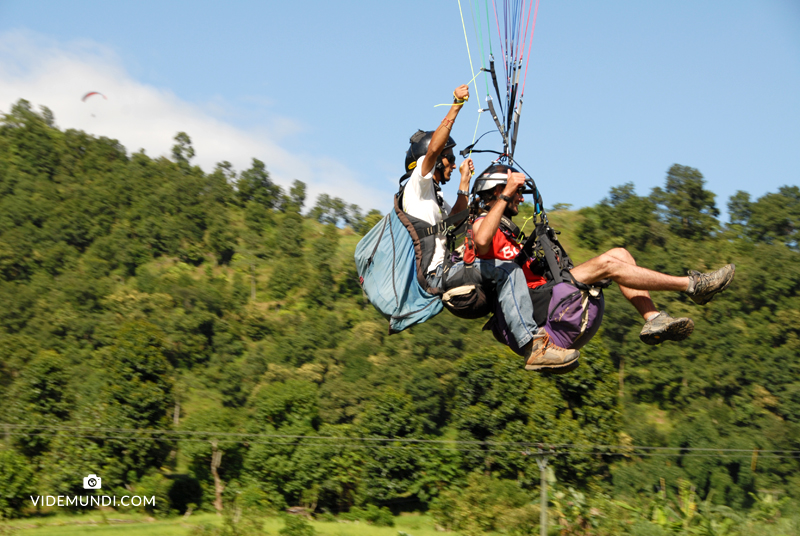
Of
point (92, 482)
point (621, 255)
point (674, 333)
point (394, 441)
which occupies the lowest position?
point (92, 482)

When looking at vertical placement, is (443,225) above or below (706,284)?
above

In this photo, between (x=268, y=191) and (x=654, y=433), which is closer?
(x=654, y=433)

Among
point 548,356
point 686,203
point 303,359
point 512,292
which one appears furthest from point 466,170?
point 686,203

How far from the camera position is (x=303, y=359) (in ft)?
197

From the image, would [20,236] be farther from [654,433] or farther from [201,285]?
[654,433]

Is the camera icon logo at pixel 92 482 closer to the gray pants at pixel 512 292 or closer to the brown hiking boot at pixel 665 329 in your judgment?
the gray pants at pixel 512 292

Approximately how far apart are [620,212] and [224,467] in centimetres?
4654

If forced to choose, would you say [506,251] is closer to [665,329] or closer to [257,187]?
[665,329]

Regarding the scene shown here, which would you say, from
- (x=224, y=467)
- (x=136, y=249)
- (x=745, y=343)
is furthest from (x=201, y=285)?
(x=745, y=343)

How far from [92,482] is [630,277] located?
32598mm

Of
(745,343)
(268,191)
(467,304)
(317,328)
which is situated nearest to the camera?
(467,304)

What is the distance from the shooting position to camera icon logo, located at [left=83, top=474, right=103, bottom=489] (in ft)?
108

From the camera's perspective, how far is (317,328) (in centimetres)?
6303

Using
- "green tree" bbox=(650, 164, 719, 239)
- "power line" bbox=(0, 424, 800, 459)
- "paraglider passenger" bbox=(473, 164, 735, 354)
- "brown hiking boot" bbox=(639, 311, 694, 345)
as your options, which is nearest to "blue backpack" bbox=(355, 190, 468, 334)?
"paraglider passenger" bbox=(473, 164, 735, 354)
